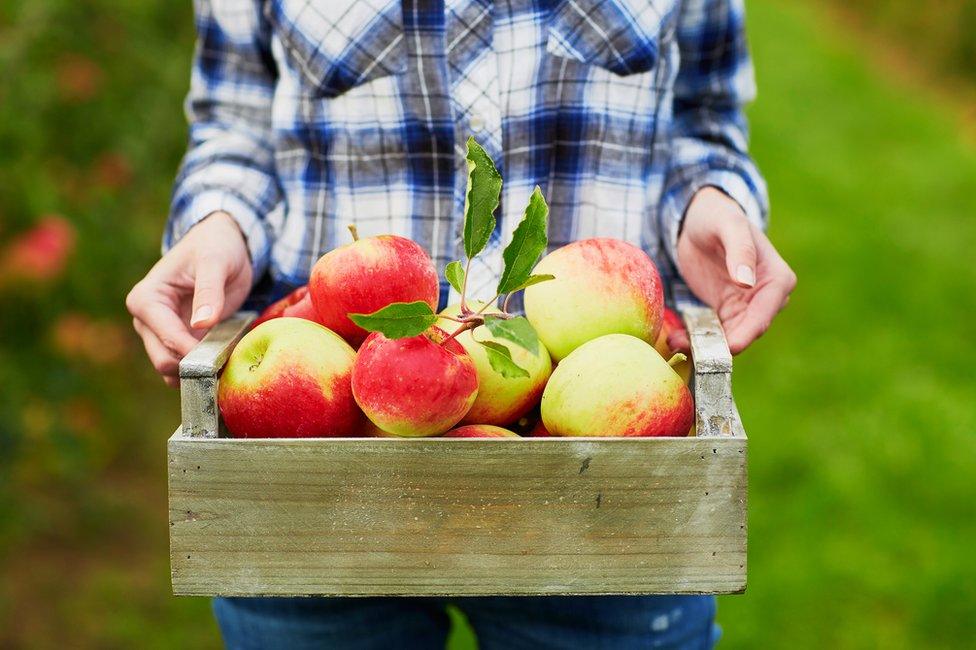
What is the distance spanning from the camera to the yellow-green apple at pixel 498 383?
1.07 meters

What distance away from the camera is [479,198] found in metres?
1.03

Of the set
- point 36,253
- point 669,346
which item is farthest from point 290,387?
point 36,253

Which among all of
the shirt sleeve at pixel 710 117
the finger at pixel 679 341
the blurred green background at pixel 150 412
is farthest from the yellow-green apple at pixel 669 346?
the blurred green background at pixel 150 412

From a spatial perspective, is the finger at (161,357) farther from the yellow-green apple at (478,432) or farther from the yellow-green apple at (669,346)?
the yellow-green apple at (669,346)

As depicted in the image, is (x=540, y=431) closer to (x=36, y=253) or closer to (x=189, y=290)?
(x=189, y=290)

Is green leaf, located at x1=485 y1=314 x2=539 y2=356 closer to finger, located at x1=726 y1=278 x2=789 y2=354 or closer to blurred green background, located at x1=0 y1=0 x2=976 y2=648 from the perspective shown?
finger, located at x1=726 y1=278 x2=789 y2=354

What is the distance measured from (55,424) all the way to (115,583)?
53 cm

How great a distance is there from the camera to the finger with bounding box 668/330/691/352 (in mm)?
1187

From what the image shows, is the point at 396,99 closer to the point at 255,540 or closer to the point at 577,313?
the point at 577,313

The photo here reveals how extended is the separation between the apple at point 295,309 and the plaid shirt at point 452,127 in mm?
152

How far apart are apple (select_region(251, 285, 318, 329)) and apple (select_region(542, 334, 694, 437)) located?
0.93 feet

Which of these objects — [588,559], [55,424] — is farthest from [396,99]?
[55,424]

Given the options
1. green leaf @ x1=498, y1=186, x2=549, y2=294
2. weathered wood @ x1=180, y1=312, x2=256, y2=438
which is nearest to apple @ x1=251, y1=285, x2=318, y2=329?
weathered wood @ x1=180, y1=312, x2=256, y2=438

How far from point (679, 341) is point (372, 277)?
1.11ft
